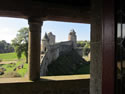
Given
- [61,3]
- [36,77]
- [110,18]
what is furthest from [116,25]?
[36,77]

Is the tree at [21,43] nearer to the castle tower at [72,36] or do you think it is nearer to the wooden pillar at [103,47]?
the castle tower at [72,36]

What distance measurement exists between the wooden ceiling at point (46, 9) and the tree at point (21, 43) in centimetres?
1893

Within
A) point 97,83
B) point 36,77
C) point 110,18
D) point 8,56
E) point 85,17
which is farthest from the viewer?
point 8,56

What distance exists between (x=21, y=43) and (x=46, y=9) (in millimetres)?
20872

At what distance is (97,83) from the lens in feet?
3.67

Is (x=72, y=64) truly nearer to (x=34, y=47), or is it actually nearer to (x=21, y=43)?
(x=21, y=43)

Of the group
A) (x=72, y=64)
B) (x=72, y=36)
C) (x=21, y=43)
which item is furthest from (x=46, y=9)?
(x=72, y=36)

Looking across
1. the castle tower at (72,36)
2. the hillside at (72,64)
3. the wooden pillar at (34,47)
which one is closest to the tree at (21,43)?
the hillside at (72,64)

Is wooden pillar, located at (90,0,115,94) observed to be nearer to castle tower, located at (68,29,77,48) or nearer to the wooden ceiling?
the wooden ceiling

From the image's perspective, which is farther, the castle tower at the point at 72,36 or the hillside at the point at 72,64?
the castle tower at the point at 72,36

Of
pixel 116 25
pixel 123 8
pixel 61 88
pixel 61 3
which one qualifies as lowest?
pixel 61 88

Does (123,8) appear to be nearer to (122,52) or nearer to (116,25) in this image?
(116,25)

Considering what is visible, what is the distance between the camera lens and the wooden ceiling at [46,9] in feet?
8.85

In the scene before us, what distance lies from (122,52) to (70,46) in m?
30.4
